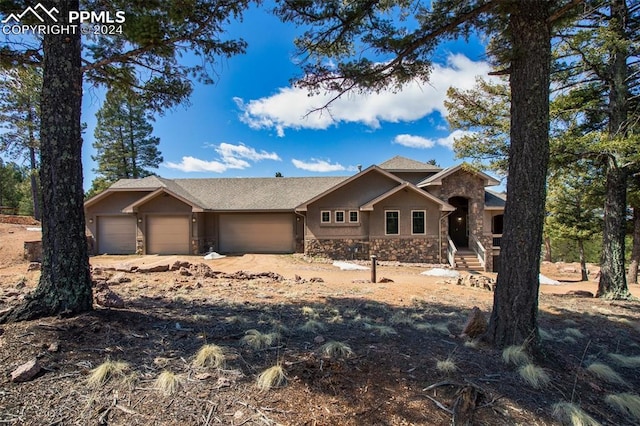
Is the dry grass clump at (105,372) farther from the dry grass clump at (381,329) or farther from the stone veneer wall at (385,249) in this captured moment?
the stone veneer wall at (385,249)

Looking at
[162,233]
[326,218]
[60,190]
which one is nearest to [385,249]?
[326,218]

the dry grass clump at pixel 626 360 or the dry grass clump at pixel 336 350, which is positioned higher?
the dry grass clump at pixel 336 350

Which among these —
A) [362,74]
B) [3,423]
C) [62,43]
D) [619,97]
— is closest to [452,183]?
[619,97]

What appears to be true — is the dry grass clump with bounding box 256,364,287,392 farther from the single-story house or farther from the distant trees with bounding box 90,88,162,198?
the distant trees with bounding box 90,88,162,198

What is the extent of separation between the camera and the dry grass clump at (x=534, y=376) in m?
3.11

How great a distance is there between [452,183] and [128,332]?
1714 centimetres

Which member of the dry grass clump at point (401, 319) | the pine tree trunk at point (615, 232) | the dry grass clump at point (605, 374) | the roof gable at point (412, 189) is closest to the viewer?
the dry grass clump at point (605, 374)

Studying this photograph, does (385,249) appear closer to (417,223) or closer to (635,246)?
(417,223)

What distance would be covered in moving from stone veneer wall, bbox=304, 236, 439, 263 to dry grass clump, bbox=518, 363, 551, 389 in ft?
44.1

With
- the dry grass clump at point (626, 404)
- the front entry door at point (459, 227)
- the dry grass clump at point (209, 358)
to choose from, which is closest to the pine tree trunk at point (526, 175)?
the dry grass clump at point (626, 404)

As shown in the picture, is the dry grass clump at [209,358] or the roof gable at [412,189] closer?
the dry grass clump at [209,358]

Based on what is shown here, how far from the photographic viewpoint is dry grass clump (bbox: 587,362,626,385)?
349cm

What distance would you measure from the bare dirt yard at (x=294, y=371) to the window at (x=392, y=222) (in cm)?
1116

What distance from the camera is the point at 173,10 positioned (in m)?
4.59
